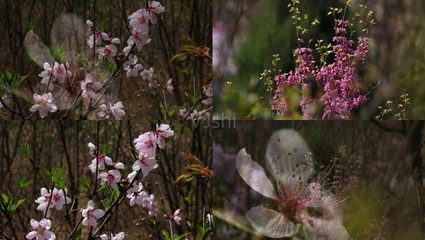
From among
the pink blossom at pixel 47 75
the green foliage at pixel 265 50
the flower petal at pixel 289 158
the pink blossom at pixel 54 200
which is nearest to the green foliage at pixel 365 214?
the flower petal at pixel 289 158

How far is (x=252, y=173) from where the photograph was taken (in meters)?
2.22

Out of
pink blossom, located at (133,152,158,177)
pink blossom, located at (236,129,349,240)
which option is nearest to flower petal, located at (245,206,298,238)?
pink blossom, located at (236,129,349,240)

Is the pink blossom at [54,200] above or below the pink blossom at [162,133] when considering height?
below

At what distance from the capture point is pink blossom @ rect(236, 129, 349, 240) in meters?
2.21

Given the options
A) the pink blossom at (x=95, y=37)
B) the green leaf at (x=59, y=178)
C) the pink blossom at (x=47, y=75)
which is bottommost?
the green leaf at (x=59, y=178)

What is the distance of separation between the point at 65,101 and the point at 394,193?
1015mm

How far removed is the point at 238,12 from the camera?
219cm

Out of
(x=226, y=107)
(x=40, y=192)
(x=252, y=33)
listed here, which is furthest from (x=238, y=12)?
(x=40, y=192)

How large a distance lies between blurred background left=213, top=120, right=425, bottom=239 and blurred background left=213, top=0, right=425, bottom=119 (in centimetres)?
5

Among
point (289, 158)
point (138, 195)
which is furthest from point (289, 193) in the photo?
point (138, 195)

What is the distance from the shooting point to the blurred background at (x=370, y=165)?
2.19m

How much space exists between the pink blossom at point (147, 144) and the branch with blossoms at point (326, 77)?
1.20 feet

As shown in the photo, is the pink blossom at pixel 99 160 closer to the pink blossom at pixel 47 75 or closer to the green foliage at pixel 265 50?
the pink blossom at pixel 47 75

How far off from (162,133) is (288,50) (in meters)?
0.44
